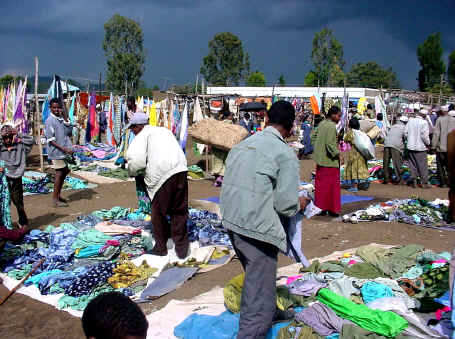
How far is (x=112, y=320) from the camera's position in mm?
1447

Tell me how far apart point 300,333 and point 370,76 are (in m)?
71.0

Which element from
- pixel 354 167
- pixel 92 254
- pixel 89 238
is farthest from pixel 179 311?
pixel 354 167

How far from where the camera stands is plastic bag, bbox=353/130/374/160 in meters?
9.02

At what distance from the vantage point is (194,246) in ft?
17.6

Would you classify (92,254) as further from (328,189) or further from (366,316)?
(328,189)

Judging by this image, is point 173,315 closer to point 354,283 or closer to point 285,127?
point 354,283

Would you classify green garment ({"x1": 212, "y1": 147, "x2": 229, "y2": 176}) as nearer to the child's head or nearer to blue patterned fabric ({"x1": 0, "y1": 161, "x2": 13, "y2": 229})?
blue patterned fabric ({"x1": 0, "y1": 161, "x2": 13, "y2": 229})

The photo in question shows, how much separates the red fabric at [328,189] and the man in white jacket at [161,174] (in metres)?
2.96

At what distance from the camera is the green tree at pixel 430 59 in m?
58.2

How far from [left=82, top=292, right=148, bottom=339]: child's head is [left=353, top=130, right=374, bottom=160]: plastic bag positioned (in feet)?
27.0

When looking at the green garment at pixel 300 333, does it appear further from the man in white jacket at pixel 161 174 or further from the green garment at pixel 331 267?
the man in white jacket at pixel 161 174

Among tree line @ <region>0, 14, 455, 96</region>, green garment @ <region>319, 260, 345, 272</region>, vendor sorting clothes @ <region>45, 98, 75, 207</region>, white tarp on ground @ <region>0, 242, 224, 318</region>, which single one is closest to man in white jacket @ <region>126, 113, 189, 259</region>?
white tarp on ground @ <region>0, 242, 224, 318</region>

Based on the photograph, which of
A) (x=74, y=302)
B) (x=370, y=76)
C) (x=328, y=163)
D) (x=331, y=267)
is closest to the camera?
(x=74, y=302)

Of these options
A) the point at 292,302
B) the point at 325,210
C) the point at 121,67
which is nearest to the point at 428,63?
the point at 121,67
